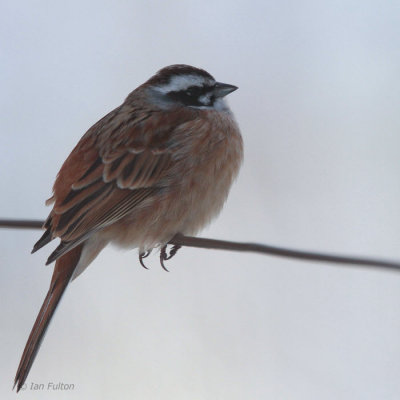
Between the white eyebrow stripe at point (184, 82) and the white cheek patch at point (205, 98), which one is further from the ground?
the white eyebrow stripe at point (184, 82)

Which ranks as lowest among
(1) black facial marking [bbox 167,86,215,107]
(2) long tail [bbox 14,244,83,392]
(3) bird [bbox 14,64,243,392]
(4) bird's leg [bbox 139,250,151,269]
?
(4) bird's leg [bbox 139,250,151,269]

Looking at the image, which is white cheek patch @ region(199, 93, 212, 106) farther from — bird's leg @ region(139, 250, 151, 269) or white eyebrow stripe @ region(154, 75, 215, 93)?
bird's leg @ region(139, 250, 151, 269)

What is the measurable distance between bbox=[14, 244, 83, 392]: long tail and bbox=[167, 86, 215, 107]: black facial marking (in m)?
1.09

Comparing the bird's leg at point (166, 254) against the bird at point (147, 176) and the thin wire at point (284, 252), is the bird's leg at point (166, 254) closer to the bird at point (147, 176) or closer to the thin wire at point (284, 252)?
the bird at point (147, 176)

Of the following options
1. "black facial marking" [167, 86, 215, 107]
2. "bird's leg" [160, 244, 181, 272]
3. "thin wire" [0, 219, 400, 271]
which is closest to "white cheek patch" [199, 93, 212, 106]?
"black facial marking" [167, 86, 215, 107]

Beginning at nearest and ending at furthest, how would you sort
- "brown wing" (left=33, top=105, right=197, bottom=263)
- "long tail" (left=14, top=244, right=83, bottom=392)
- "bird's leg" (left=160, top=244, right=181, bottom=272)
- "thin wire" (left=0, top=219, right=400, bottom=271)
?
1. "thin wire" (left=0, top=219, right=400, bottom=271)
2. "long tail" (left=14, top=244, right=83, bottom=392)
3. "brown wing" (left=33, top=105, right=197, bottom=263)
4. "bird's leg" (left=160, top=244, right=181, bottom=272)

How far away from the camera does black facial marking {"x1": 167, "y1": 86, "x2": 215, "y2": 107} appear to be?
3.45m

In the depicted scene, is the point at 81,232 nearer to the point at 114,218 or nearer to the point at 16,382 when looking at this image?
the point at 114,218

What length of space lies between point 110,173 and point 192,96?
30.3 inches

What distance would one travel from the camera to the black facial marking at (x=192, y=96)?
3.45 meters

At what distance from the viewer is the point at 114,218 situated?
286 centimetres

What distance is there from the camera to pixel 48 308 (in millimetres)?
2504

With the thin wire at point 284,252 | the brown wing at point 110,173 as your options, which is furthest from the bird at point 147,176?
the thin wire at point 284,252

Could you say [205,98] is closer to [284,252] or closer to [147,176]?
[147,176]
